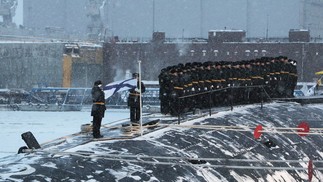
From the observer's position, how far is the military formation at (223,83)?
15383 mm

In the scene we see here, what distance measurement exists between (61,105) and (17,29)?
32979 mm

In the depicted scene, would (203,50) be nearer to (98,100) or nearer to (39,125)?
(39,125)

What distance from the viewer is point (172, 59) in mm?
69562

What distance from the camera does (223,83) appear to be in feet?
57.0

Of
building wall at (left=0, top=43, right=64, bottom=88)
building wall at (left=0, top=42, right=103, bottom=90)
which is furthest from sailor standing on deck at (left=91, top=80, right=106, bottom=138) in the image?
building wall at (left=0, top=43, right=64, bottom=88)

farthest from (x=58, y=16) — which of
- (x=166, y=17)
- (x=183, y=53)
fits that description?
(x=183, y=53)

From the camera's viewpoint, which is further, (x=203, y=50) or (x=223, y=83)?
(x=203, y=50)

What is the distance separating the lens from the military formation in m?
15.4

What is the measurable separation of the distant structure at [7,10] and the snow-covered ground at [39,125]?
33.9 metres

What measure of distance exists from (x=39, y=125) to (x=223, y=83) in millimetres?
27259

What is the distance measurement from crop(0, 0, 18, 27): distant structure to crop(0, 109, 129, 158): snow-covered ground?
3390 cm

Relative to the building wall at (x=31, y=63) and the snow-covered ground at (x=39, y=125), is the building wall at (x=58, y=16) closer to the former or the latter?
the building wall at (x=31, y=63)

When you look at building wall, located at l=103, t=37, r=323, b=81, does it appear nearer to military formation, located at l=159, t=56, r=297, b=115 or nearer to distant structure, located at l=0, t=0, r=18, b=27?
distant structure, located at l=0, t=0, r=18, b=27

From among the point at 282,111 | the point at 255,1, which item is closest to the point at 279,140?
the point at 282,111
